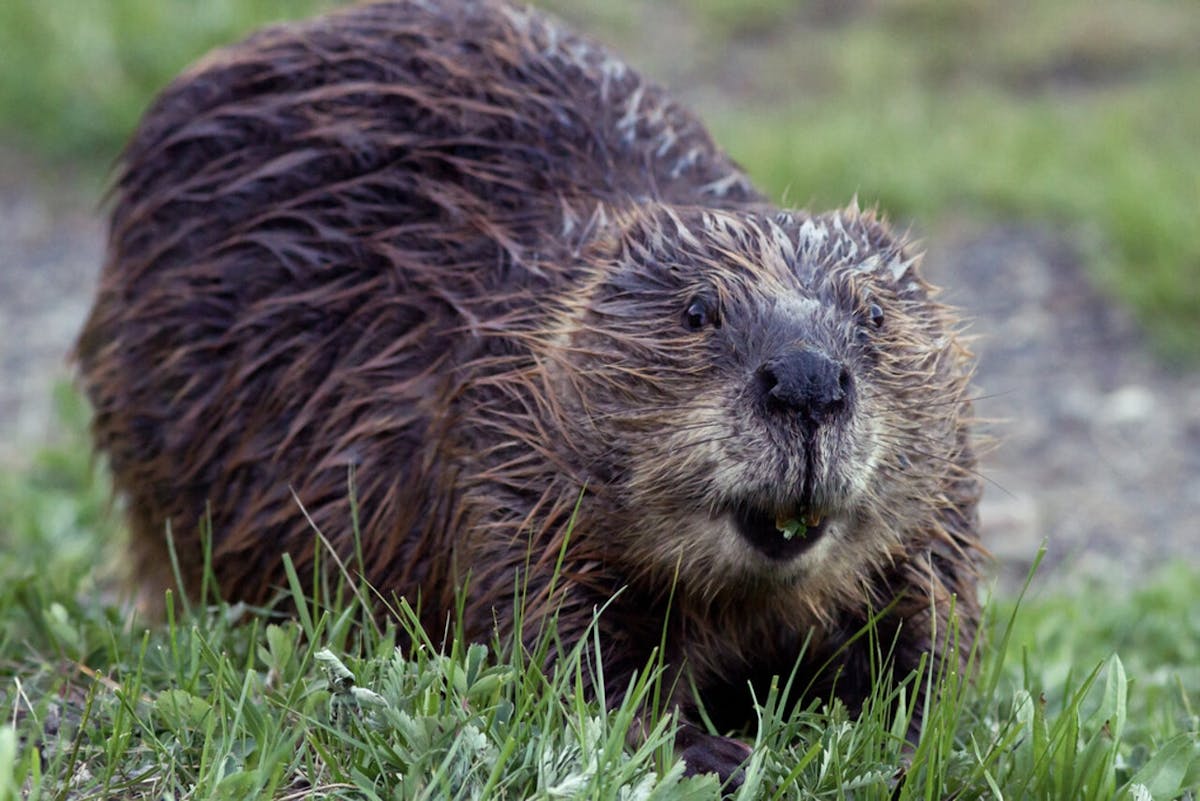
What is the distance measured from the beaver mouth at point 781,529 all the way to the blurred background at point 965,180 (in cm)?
189

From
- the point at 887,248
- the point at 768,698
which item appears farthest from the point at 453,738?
the point at 887,248

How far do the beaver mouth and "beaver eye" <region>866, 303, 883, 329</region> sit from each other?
11.6 inches

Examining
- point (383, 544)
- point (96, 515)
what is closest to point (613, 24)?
point (96, 515)

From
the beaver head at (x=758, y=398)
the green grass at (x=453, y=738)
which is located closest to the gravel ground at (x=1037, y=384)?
the beaver head at (x=758, y=398)

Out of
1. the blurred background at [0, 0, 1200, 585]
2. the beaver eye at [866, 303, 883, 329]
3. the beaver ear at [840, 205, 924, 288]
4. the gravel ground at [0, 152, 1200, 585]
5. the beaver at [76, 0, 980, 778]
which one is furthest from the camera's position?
the blurred background at [0, 0, 1200, 585]

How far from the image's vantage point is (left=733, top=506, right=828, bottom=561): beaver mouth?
6.45 ft

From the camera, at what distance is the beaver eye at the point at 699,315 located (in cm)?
207

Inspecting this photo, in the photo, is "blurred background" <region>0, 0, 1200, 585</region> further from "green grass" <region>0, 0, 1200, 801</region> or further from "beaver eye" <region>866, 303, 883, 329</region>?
"beaver eye" <region>866, 303, 883, 329</region>

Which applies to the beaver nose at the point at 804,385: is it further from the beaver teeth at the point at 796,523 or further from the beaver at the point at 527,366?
the beaver teeth at the point at 796,523

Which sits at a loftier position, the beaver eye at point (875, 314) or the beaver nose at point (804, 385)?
the beaver eye at point (875, 314)

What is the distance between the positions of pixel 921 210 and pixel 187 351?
11.2 feet

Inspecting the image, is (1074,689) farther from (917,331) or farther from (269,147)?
(269,147)

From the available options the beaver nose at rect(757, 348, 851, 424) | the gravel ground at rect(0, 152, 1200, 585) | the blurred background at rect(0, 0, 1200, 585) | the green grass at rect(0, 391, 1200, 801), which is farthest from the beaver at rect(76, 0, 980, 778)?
the gravel ground at rect(0, 152, 1200, 585)

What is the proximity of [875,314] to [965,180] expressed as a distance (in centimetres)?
389
